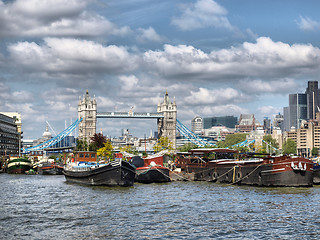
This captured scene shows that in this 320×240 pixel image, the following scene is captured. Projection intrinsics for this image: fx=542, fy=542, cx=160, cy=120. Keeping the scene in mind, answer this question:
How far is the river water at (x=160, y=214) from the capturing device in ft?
108

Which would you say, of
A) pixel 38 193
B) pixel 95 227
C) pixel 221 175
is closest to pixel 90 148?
pixel 221 175

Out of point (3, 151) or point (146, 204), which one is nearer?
point (146, 204)

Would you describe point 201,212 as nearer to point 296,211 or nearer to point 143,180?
point 296,211

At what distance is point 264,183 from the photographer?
6291 cm

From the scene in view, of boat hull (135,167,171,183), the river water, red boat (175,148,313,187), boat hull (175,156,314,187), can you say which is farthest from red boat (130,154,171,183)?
the river water

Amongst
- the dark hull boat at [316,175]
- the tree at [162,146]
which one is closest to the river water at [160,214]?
the dark hull boat at [316,175]

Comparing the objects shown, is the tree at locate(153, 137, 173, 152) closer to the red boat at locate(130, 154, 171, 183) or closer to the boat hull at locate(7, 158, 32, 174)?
the boat hull at locate(7, 158, 32, 174)

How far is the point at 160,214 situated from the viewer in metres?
40.2

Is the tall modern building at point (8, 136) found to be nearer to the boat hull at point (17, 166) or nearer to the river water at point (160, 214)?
the boat hull at point (17, 166)

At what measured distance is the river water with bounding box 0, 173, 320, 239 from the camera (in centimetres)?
3284

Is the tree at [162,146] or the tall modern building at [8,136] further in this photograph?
the tall modern building at [8,136]

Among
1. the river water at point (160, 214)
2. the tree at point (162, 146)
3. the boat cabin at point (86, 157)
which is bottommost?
the river water at point (160, 214)

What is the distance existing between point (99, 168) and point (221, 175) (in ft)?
63.4

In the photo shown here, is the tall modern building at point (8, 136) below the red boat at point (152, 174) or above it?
above
